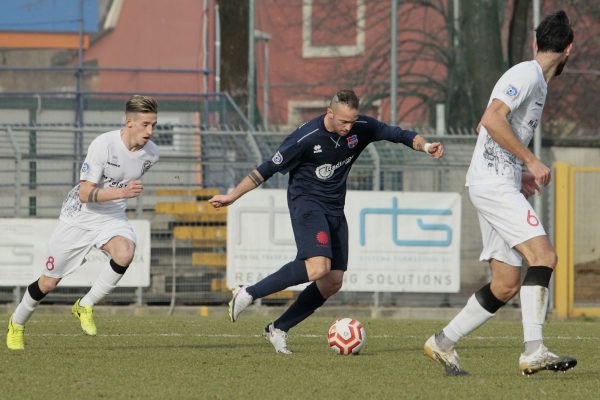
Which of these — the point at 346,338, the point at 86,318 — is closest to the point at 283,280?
the point at 346,338

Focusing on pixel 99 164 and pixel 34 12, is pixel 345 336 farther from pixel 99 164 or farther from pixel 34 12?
pixel 34 12

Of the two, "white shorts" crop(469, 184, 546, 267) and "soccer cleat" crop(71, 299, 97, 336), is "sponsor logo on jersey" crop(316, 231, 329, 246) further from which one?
"soccer cleat" crop(71, 299, 97, 336)

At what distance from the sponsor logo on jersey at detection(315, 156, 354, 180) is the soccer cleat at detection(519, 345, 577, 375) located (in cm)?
275

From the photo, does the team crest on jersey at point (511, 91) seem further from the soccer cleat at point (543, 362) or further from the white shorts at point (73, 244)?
the white shorts at point (73, 244)

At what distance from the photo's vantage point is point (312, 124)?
10695 mm

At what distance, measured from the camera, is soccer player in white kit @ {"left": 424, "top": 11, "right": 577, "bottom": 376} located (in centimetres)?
843

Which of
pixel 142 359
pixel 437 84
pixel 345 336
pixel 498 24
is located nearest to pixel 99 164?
pixel 142 359

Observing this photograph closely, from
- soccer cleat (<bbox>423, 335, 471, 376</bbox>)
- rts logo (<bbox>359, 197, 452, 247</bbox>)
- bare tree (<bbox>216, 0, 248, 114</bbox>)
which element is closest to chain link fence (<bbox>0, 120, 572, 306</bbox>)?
rts logo (<bbox>359, 197, 452, 247</bbox>)

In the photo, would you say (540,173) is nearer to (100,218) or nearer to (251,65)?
(100,218)

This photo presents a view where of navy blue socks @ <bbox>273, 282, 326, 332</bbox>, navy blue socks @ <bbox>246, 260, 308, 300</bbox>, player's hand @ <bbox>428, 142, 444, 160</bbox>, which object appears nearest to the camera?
player's hand @ <bbox>428, 142, 444, 160</bbox>

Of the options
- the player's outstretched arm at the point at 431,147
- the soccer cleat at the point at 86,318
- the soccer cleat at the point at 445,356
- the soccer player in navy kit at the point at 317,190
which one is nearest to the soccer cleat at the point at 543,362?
the soccer cleat at the point at 445,356

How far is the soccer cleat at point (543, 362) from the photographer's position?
8.23m

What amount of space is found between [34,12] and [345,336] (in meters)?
16.7

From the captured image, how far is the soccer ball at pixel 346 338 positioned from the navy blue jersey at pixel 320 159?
34.5 inches
